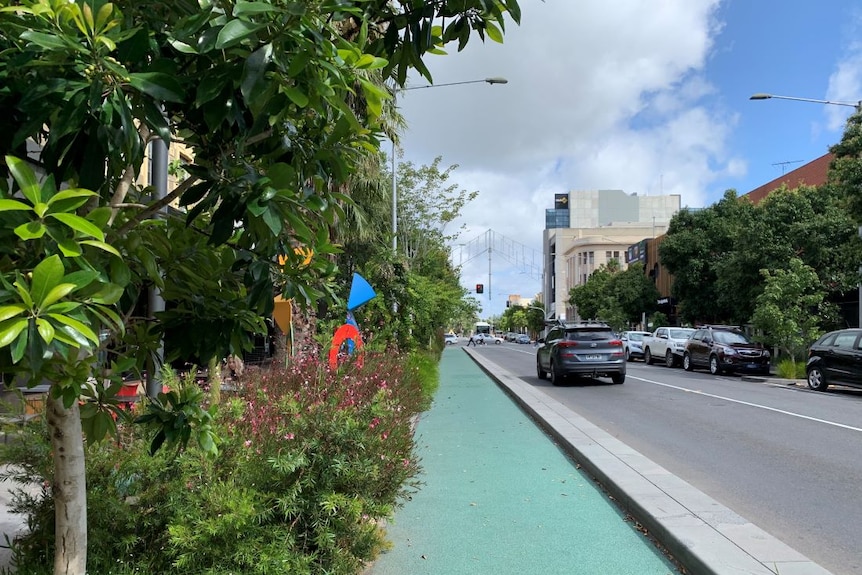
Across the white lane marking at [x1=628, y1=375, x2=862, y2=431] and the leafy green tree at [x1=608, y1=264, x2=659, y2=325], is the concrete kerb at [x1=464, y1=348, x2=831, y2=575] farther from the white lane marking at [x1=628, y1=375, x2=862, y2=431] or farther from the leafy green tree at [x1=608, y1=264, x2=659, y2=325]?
the leafy green tree at [x1=608, y1=264, x2=659, y2=325]

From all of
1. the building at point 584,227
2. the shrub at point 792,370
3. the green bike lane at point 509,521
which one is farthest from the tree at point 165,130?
the building at point 584,227

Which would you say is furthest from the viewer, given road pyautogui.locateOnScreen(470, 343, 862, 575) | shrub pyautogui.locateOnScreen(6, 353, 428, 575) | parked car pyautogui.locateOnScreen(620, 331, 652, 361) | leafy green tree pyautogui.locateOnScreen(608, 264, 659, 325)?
leafy green tree pyautogui.locateOnScreen(608, 264, 659, 325)

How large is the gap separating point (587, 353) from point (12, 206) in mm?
16878

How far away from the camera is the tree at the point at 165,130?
1.46 metres

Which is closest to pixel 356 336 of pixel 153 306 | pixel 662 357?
pixel 153 306

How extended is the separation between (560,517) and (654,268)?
50.8 meters

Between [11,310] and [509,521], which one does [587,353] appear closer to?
[509,521]

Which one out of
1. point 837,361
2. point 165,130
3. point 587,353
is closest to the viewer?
point 165,130

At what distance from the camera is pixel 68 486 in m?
2.36

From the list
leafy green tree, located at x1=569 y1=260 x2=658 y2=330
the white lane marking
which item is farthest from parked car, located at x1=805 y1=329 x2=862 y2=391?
leafy green tree, located at x1=569 y1=260 x2=658 y2=330

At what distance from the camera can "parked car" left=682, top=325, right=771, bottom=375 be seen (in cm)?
2189

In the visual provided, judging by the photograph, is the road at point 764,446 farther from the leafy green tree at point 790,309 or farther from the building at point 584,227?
the building at point 584,227

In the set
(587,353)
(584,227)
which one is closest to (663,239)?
(587,353)

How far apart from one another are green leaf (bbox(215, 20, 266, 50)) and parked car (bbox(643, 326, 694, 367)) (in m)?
28.0
